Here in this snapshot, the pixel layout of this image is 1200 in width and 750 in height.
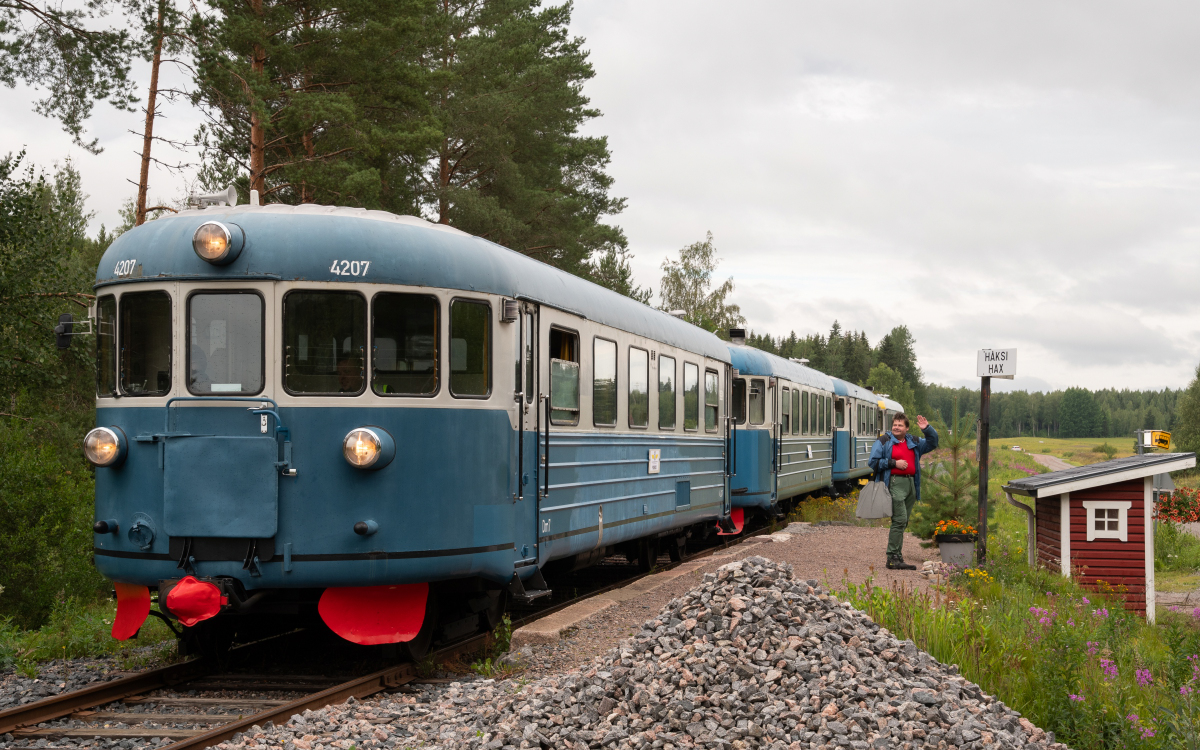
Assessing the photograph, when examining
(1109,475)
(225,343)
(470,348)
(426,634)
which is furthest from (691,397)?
(225,343)

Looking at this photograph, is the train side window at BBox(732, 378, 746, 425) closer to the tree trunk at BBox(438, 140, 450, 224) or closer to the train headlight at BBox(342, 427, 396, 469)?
the tree trunk at BBox(438, 140, 450, 224)

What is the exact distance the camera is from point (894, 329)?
408ft

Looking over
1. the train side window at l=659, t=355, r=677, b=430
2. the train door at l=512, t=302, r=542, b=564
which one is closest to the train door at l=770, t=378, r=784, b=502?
the train side window at l=659, t=355, r=677, b=430

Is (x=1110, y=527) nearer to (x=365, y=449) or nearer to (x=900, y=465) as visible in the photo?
(x=900, y=465)

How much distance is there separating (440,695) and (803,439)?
15.1 m

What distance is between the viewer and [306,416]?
6492mm

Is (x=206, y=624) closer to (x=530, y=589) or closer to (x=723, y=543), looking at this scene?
(x=530, y=589)

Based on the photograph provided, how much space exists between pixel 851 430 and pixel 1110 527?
16715mm

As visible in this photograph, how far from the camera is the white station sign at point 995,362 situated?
10508 millimetres

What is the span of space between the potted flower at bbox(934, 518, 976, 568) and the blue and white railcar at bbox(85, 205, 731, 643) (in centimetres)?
685

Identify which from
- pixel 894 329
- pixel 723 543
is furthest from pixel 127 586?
pixel 894 329

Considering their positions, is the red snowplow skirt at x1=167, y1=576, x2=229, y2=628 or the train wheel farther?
the train wheel

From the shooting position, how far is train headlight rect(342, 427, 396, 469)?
643 centimetres

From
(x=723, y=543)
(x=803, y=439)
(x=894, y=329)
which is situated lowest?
(x=723, y=543)
